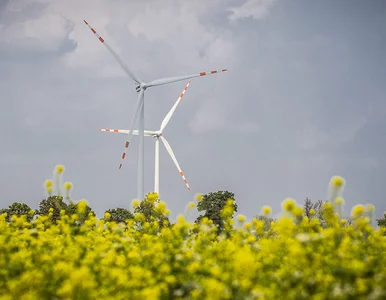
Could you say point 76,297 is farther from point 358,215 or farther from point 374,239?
point 374,239

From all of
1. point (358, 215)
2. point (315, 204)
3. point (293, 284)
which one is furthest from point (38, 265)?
point (315, 204)

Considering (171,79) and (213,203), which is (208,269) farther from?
(213,203)

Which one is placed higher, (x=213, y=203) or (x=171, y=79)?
(x=171, y=79)

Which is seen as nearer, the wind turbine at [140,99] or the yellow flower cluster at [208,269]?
the yellow flower cluster at [208,269]

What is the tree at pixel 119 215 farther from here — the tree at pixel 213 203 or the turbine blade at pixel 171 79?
the turbine blade at pixel 171 79

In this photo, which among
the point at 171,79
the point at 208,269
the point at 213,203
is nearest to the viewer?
the point at 208,269

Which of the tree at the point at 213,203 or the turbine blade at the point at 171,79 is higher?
the turbine blade at the point at 171,79

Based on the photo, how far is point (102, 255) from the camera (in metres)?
7.66

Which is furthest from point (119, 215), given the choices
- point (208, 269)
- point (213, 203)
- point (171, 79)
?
point (208, 269)

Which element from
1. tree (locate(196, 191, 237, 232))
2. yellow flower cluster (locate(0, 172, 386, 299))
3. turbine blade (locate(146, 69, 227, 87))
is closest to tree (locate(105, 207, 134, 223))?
tree (locate(196, 191, 237, 232))

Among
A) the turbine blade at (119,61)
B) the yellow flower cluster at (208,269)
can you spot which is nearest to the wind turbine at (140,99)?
the turbine blade at (119,61)

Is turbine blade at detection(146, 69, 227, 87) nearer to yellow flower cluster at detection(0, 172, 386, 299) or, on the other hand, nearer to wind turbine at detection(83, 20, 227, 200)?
wind turbine at detection(83, 20, 227, 200)

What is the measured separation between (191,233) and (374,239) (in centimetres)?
402

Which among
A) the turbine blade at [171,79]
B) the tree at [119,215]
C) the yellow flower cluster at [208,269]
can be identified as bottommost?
the yellow flower cluster at [208,269]
